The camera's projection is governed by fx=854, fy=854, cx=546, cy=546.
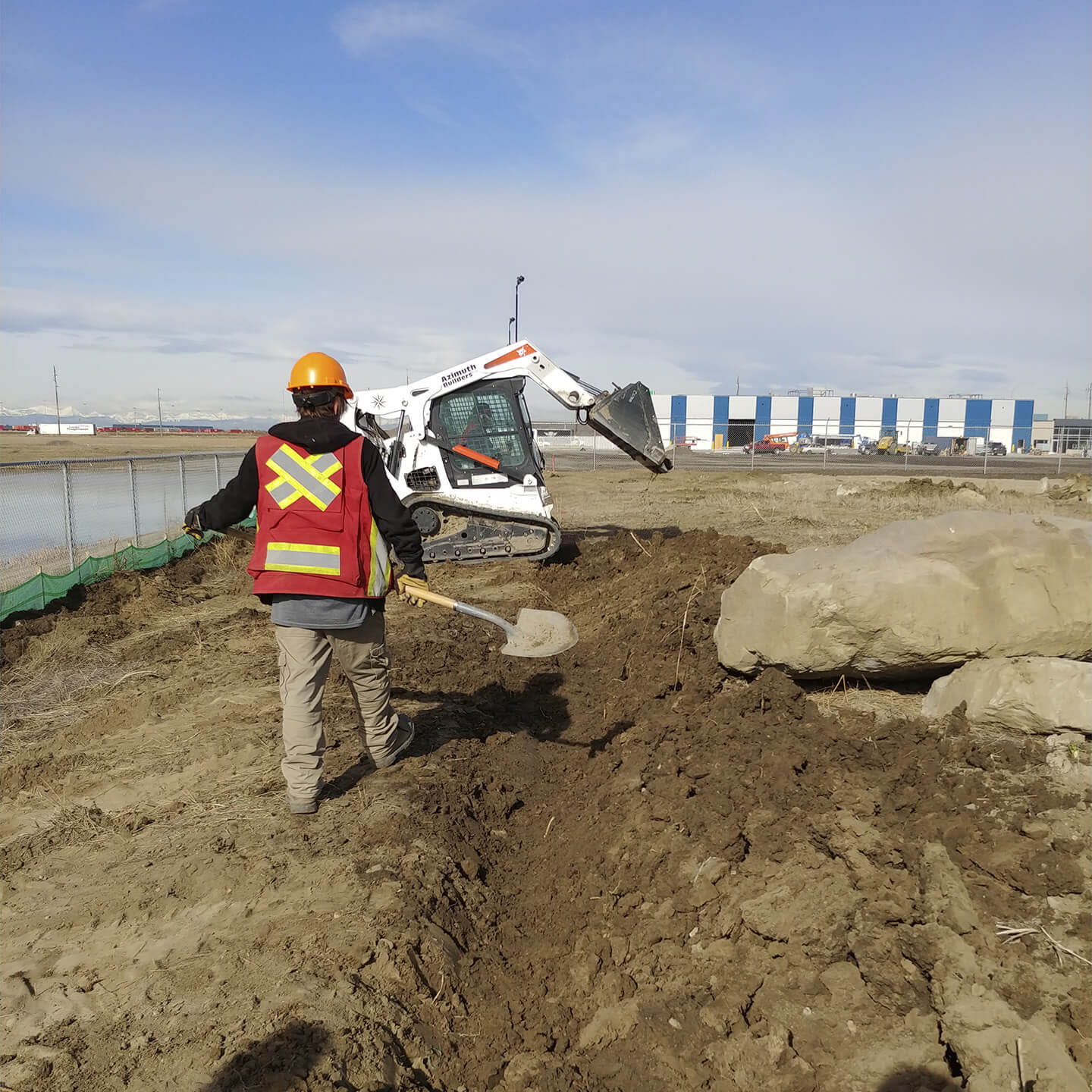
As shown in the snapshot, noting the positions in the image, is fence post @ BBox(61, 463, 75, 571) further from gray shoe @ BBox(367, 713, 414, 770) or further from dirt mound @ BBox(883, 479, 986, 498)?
dirt mound @ BBox(883, 479, 986, 498)

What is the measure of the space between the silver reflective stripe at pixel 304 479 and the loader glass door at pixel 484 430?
609 cm

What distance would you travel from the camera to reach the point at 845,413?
67.8 metres

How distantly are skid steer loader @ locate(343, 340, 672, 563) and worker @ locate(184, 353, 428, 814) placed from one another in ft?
18.9

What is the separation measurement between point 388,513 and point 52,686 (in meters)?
4.08

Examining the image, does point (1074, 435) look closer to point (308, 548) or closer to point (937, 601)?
point (937, 601)

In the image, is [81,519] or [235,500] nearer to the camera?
[235,500]

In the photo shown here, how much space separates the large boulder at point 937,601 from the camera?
15.8 feet

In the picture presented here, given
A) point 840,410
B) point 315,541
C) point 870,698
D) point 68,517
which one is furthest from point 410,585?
point 840,410

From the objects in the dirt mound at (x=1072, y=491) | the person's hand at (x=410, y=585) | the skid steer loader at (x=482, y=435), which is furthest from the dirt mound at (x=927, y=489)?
the person's hand at (x=410, y=585)

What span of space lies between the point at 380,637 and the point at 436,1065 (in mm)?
2043

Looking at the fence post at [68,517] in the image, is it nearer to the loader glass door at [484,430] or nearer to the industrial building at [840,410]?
the loader glass door at [484,430]

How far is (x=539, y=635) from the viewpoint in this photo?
500 cm

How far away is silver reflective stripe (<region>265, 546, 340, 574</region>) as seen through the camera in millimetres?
4078

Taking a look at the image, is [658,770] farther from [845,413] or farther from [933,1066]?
[845,413]
